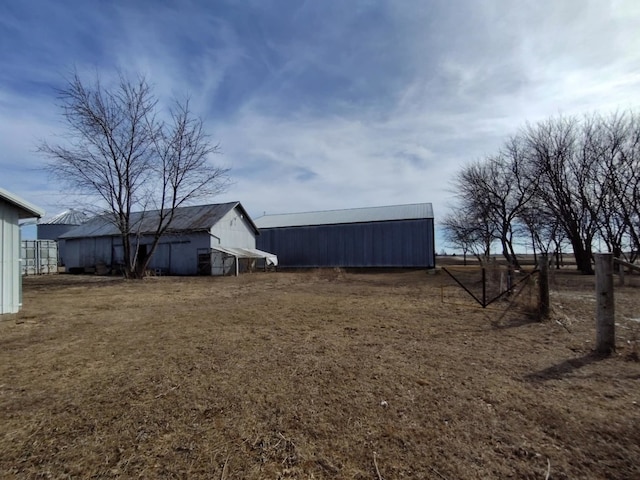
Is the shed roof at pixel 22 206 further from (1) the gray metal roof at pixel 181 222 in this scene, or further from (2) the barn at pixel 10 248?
(1) the gray metal roof at pixel 181 222

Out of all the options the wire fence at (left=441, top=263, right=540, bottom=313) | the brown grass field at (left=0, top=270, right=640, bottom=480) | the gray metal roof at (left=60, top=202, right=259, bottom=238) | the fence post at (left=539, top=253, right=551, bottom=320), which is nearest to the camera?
the brown grass field at (left=0, top=270, right=640, bottom=480)

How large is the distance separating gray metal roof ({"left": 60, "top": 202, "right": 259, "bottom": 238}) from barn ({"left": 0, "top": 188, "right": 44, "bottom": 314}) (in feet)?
58.7

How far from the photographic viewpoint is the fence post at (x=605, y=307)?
16.3ft

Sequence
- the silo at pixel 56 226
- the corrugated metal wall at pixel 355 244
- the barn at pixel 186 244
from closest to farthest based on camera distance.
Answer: the barn at pixel 186 244, the corrugated metal wall at pixel 355 244, the silo at pixel 56 226

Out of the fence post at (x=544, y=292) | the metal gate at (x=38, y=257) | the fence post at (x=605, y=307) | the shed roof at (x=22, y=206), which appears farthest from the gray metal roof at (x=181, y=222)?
the fence post at (x=605, y=307)

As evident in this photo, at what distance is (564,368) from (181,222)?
28498mm

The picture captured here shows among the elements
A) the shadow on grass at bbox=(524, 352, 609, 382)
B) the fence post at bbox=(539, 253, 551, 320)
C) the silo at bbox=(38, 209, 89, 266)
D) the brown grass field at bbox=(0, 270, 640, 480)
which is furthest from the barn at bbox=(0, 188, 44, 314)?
the silo at bbox=(38, 209, 89, 266)

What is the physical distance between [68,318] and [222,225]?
19.7m

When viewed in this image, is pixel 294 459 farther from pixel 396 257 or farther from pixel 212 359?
pixel 396 257

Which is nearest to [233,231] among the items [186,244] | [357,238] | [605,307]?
[186,244]

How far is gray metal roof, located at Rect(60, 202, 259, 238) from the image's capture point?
2705 cm

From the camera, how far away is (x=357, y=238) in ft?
117

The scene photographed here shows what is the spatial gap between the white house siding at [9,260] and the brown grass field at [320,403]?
1.47m

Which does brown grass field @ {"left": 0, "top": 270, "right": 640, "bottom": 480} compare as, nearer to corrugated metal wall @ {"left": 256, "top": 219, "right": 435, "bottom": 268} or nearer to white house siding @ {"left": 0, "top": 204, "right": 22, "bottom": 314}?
white house siding @ {"left": 0, "top": 204, "right": 22, "bottom": 314}
